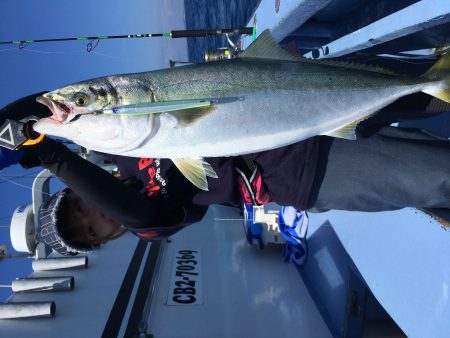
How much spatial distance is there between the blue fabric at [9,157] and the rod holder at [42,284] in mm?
2111

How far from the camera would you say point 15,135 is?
1.58 m

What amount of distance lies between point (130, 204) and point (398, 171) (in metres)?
1.45

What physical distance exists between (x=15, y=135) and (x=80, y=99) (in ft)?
1.13

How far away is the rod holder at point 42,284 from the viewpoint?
11.1ft

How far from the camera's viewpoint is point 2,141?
5.14ft

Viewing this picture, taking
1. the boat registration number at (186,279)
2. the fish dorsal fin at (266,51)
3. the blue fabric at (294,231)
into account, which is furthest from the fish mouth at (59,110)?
the blue fabric at (294,231)

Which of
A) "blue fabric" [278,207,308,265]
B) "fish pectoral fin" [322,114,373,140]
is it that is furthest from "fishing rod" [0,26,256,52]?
"fish pectoral fin" [322,114,373,140]

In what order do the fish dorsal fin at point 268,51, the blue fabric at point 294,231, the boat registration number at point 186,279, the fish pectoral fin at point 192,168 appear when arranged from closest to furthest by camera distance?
1. the fish pectoral fin at point 192,168
2. the fish dorsal fin at point 268,51
3. the boat registration number at point 186,279
4. the blue fabric at point 294,231

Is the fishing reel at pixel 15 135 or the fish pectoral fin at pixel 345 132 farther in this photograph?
the fish pectoral fin at pixel 345 132

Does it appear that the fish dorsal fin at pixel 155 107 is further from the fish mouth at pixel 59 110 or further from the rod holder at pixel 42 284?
the rod holder at pixel 42 284

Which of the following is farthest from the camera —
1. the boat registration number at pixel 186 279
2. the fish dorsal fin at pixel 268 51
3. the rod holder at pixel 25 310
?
the boat registration number at pixel 186 279

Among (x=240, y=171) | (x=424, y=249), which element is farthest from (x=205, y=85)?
(x=424, y=249)

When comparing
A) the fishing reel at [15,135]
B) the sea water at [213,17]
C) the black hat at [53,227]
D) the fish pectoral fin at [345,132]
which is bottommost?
the black hat at [53,227]

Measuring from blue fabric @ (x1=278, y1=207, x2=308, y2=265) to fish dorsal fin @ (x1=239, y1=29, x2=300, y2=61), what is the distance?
9.10ft
